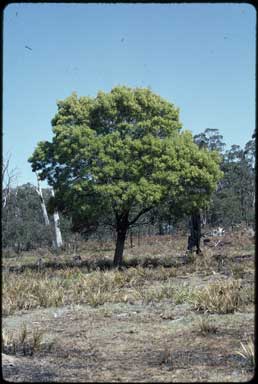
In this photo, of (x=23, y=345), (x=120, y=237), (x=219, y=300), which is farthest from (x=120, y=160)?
(x=23, y=345)

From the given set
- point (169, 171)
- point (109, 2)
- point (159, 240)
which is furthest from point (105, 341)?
point (159, 240)

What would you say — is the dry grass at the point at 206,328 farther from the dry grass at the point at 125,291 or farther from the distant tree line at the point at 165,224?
the distant tree line at the point at 165,224

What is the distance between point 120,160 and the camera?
65.9 ft

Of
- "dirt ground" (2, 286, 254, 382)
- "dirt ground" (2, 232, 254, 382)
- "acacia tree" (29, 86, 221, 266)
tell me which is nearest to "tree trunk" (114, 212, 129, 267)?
"acacia tree" (29, 86, 221, 266)

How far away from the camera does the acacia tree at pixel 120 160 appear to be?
19.5 metres

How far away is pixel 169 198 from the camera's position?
20734 millimetres

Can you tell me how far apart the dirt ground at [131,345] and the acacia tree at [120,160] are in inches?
327

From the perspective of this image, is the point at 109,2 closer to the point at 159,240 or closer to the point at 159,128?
the point at 159,128

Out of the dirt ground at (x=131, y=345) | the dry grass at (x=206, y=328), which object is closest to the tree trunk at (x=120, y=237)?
the dirt ground at (x=131, y=345)

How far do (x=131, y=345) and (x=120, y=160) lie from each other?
42.4 ft

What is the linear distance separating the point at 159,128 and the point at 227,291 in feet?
36.7

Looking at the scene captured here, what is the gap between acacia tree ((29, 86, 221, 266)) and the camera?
19547 mm

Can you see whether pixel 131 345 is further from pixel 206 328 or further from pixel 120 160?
pixel 120 160

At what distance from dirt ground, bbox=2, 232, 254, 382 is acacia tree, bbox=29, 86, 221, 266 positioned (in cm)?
830
